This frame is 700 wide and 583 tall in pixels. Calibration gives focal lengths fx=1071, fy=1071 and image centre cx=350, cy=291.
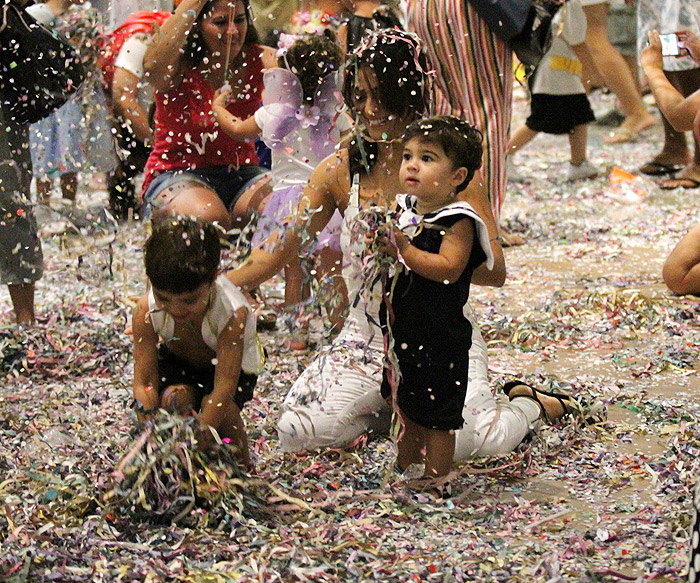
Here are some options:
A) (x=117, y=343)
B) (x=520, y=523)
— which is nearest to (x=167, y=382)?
(x=520, y=523)

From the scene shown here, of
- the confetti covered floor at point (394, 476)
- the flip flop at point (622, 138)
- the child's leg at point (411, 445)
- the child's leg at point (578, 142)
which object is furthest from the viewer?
the flip flop at point (622, 138)

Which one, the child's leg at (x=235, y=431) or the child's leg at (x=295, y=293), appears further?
the child's leg at (x=295, y=293)

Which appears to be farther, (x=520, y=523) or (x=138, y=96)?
(x=138, y=96)

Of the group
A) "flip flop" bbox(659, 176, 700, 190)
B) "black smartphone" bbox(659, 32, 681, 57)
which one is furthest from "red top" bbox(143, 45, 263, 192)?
"flip flop" bbox(659, 176, 700, 190)

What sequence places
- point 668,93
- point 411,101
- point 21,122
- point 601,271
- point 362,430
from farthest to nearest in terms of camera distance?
1. point 601,271
2. point 668,93
3. point 21,122
4. point 362,430
5. point 411,101

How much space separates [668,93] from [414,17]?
126cm

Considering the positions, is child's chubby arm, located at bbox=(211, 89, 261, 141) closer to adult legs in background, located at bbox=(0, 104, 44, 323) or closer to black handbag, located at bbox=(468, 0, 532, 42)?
adult legs in background, located at bbox=(0, 104, 44, 323)

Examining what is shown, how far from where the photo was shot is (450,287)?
9.00 ft

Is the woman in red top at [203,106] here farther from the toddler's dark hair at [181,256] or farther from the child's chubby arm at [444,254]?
the child's chubby arm at [444,254]

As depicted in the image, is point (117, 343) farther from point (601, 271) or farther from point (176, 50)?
point (601, 271)

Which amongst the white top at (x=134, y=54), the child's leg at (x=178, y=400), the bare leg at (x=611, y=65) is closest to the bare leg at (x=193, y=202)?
the white top at (x=134, y=54)

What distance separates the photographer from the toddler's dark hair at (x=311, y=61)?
4043mm

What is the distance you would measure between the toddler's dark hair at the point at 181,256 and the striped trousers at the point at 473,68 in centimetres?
256

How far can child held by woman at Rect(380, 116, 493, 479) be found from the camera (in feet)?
8.94
